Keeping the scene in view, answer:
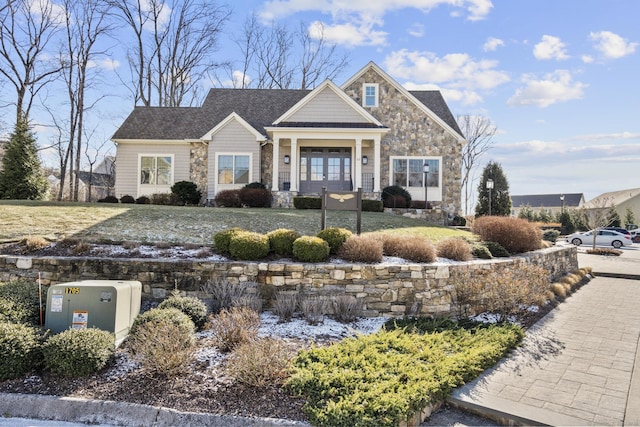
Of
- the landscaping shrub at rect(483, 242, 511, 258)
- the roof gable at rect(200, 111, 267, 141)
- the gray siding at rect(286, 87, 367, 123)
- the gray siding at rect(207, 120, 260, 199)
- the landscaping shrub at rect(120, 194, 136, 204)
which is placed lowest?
the landscaping shrub at rect(483, 242, 511, 258)

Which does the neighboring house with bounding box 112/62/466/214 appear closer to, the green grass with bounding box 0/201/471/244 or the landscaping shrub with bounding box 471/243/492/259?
the green grass with bounding box 0/201/471/244

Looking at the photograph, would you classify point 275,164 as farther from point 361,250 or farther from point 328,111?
point 361,250

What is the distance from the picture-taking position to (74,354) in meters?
4.63

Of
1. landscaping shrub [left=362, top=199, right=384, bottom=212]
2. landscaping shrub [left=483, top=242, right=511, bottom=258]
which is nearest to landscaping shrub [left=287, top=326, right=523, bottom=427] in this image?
landscaping shrub [left=483, top=242, right=511, bottom=258]

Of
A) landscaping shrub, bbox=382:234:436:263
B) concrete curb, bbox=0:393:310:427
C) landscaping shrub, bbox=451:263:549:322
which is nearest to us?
concrete curb, bbox=0:393:310:427

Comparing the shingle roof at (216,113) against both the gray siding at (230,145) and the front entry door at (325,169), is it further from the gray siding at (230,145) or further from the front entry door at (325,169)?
the front entry door at (325,169)

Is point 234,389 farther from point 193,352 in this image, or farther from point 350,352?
point 350,352

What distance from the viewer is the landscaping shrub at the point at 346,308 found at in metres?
7.03

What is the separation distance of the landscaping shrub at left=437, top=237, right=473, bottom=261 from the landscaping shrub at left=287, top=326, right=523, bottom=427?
279 cm

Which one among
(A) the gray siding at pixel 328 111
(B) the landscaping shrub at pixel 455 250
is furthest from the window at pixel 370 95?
(B) the landscaping shrub at pixel 455 250

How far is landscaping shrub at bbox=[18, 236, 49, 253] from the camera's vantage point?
8188 mm

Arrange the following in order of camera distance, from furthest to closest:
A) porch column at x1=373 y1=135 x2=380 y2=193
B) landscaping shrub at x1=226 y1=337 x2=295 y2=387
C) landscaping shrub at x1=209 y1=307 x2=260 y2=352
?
porch column at x1=373 y1=135 x2=380 y2=193, landscaping shrub at x1=209 y1=307 x2=260 y2=352, landscaping shrub at x1=226 y1=337 x2=295 y2=387

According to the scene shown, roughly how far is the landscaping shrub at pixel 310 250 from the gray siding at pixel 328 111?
11.6m

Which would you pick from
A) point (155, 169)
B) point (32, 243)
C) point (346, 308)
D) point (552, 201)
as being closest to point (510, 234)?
point (346, 308)
